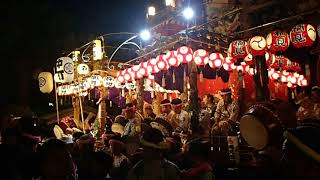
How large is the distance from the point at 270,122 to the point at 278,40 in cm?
895

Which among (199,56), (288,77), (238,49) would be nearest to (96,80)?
(199,56)

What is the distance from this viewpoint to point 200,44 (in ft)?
47.2

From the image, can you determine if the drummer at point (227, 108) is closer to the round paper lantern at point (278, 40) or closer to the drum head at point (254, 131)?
the round paper lantern at point (278, 40)

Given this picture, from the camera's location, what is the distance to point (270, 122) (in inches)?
178

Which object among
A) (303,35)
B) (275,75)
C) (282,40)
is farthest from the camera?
(275,75)

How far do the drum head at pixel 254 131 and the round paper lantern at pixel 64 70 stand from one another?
15.9 metres

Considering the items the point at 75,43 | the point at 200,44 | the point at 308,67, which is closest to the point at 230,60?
the point at 200,44

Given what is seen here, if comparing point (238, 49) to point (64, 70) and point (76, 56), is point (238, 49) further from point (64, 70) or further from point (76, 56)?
point (76, 56)

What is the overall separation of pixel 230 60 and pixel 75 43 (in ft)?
55.3

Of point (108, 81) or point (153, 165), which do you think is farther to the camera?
point (108, 81)

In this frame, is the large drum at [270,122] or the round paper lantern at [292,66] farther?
the round paper lantern at [292,66]

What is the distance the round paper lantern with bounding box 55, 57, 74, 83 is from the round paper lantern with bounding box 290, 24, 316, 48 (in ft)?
39.7

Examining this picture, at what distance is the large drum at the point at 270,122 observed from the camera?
448cm

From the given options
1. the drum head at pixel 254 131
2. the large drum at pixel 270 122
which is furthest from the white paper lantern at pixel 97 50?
the large drum at pixel 270 122
